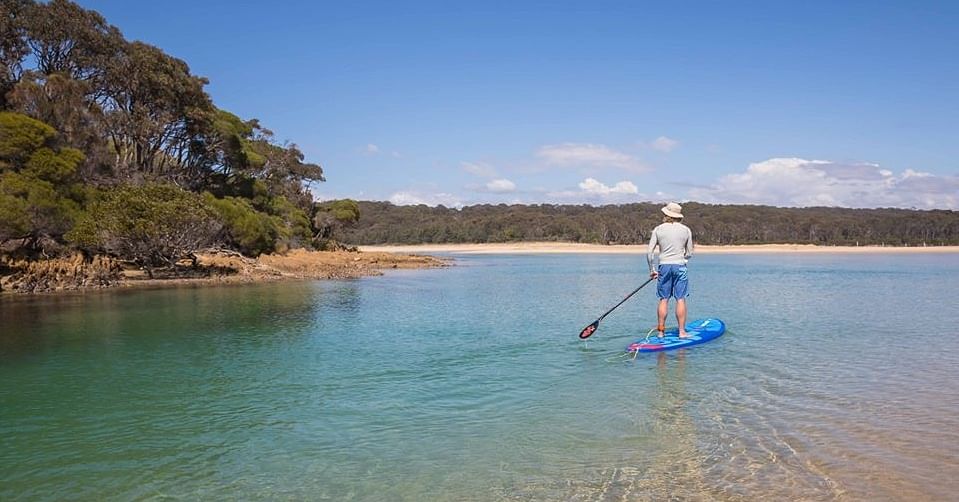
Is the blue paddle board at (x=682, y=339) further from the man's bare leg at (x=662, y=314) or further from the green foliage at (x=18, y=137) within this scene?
the green foliage at (x=18, y=137)

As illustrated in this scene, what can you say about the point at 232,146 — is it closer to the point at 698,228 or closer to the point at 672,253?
→ the point at 672,253

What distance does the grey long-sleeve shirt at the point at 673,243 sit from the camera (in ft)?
37.3

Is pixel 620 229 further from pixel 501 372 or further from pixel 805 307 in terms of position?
pixel 501 372

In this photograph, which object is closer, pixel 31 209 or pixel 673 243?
pixel 673 243

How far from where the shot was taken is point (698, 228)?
115812 mm

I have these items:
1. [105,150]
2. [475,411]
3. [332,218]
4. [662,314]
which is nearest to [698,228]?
[332,218]

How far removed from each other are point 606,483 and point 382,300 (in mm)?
17130

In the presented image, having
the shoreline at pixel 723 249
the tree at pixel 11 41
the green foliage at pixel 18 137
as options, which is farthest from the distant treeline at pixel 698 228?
the green foliage at pixel 18 137

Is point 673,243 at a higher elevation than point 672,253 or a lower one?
higher

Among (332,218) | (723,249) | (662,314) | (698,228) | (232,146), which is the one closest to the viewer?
(662,314)

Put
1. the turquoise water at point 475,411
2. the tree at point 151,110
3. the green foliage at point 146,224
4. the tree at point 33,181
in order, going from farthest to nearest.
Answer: the tree at point 151,110 → the green foliage at point 146,224 → the tree at point 33,181 → the turquoise water at point 475,411

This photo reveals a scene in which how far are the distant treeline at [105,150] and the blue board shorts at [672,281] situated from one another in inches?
856

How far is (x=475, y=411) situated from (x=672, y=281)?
5.30 meters

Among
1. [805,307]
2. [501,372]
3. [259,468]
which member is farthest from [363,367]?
[805,307]
